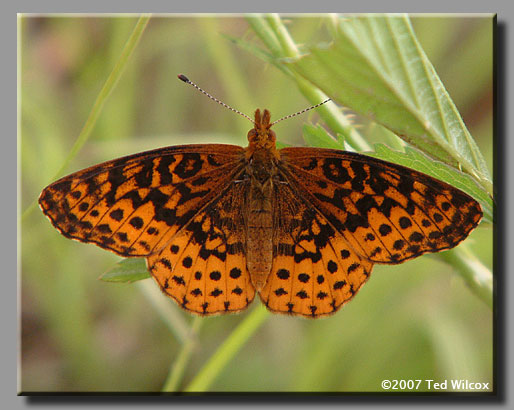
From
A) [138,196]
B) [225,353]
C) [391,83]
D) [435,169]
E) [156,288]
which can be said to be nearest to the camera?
[391,83]

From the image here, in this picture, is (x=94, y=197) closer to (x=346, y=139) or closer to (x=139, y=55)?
(x=346, y=139)

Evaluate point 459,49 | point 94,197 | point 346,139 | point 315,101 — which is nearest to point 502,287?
point 346,139

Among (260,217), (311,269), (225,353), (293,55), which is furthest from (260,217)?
(225,353)

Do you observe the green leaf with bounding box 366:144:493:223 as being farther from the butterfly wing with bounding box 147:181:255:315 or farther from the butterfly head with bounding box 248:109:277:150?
the butterfly wing with bounding box 147:181:255:315

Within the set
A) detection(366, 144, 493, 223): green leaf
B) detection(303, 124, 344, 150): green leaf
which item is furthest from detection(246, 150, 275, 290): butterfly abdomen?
detection(366, 144, 493, 223): green leaf

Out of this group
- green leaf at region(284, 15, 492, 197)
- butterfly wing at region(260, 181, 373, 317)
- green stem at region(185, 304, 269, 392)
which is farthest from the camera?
green stem at region(185, 304, 269, 392)

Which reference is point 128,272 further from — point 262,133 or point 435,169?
point 435,169
